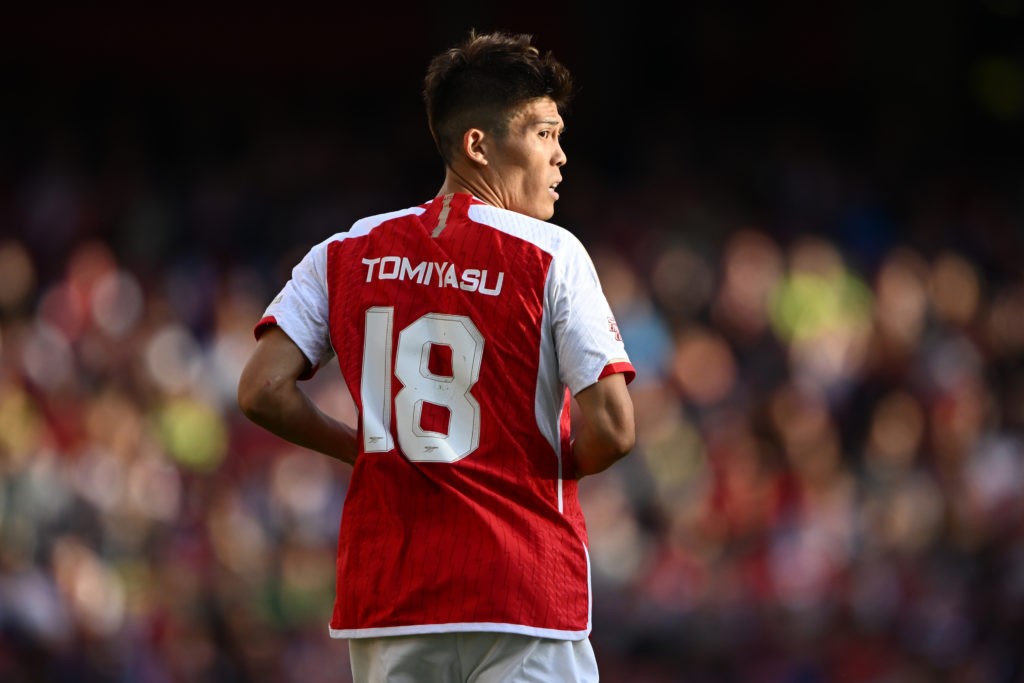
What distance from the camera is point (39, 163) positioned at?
12297 mm

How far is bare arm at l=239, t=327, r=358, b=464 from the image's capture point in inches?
124

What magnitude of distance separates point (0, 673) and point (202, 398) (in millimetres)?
2159

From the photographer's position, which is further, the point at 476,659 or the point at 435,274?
the point at 435,274

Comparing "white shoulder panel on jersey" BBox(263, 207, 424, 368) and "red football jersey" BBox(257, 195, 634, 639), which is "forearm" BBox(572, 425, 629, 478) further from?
"white shoulder panel on jersey" BBox(263, 207, 424, 368)

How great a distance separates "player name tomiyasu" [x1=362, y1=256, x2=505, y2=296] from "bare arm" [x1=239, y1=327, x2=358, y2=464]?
9.2 inches

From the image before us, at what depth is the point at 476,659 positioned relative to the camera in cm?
296

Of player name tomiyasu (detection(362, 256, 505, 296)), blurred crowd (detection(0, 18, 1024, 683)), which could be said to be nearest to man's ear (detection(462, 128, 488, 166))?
player name tomiyasu (detection(362, 256, 505, 296))

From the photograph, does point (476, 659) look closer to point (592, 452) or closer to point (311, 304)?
point (592, 452)

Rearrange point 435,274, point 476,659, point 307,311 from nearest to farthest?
1. point 476,659
2. point 435,274
3. point 307,311

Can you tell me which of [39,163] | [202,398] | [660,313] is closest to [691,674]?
[660,313]

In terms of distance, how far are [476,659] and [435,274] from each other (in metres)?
0.74

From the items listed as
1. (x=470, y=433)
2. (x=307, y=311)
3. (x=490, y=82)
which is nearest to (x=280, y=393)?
(x=307, y=311)

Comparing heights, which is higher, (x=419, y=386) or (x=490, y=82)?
(x=490, y=82)

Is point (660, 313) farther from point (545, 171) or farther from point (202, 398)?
point (545, 171)
